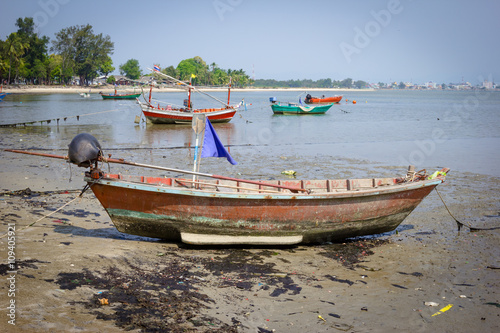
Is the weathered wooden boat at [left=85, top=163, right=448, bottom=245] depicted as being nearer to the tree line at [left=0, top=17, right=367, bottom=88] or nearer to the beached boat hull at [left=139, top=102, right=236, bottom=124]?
the beached boat hull at [left=139, top=102, right=236, bottom=124]

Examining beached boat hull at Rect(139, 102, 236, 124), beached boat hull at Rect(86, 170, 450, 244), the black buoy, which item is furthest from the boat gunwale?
beached boat hull at Rect(139, 102, 236, 124)

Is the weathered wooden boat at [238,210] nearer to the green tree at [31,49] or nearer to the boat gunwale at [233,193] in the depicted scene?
the boat gunwale at [233,193]

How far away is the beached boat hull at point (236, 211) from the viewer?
7.66 metres

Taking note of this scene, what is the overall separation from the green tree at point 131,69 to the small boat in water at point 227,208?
456 feet

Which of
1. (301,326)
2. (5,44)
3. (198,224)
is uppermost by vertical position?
(5,44)

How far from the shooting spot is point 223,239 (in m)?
8.11

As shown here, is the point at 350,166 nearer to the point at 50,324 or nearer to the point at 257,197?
the point at 257,197

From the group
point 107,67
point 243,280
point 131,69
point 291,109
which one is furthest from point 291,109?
point 131,69

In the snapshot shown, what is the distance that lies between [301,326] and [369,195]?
362 cm

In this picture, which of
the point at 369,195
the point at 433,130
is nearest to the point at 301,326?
the point at 369,195

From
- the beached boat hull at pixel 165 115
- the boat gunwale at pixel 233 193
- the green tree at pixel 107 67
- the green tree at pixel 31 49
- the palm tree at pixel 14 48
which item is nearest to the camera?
the boat gunwale at pixel 233 193

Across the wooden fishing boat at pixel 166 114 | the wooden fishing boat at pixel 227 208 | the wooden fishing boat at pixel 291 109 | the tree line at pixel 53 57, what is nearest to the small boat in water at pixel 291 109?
the wooden fishing boat at pixel 291 109

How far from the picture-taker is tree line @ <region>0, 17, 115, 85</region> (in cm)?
8219

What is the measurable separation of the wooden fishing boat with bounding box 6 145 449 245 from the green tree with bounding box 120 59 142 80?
456ft
